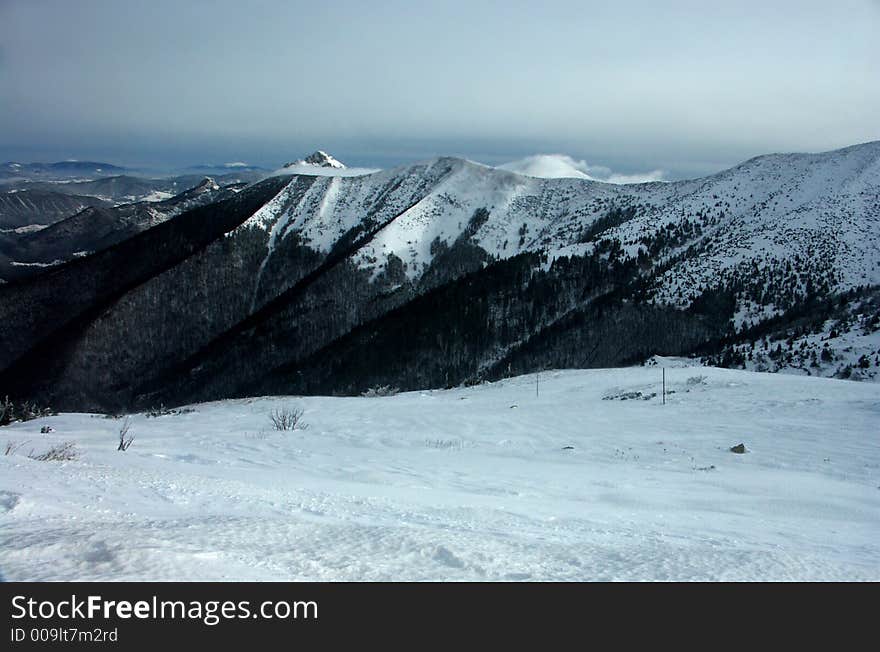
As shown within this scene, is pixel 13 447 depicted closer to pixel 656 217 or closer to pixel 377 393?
pixel 377 393

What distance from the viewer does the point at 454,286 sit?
100750mm

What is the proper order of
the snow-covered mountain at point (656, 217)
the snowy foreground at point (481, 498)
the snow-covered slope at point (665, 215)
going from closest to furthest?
the snowy foreground at point (481, 498) → the snow-covered mountain at point (656, 217) → the snow-covered slope at point (665, 215)

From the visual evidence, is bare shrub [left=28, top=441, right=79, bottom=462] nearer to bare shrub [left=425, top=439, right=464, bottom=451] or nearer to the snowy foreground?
the snowy foreground

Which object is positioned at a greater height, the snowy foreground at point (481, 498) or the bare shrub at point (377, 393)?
the snowy foreground at point (481, 498)

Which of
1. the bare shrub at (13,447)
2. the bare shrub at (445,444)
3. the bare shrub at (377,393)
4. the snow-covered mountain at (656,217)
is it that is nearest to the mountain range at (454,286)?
the snow-covered mountain at (656,217)

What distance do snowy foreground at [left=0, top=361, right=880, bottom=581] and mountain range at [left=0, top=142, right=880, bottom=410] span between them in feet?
72.2

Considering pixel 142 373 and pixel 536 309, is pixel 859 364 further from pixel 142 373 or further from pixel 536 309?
pixel 142 373

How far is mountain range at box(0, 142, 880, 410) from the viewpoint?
66.2 meters

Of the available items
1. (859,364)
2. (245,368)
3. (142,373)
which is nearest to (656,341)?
(859,364)

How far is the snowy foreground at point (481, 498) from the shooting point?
4367 mm

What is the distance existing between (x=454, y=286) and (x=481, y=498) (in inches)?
3662

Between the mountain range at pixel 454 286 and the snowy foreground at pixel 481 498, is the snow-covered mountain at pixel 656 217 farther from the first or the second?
the snowy foreground at pixel 481 498

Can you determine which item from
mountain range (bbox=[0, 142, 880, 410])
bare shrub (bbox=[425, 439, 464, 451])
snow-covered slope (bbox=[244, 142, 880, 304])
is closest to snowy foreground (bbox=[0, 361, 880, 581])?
bare shrub (bbox=[425, 439, 464, 451])

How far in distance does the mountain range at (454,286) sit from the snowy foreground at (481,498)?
72.2ft
